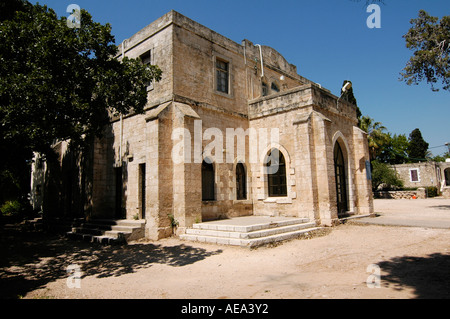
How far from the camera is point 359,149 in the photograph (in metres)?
13.4

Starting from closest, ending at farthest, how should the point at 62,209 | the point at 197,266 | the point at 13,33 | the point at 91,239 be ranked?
the point at 197,266, the point at 13,33, the point at 91,239, the point at 62,209

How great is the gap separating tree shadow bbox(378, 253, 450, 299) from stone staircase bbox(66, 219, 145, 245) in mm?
7066

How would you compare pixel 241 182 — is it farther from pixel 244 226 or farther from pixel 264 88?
pixel 264 88

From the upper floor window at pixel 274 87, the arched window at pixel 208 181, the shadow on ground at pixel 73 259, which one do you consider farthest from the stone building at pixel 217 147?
the shadow on ground at pixel 73 259

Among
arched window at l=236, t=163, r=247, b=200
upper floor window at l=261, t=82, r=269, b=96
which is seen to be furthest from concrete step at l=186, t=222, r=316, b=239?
upper floor window at l=261, t=82, r=269, b=96

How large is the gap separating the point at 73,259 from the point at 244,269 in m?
4.70

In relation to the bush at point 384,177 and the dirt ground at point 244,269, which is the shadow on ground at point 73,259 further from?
A: the bush at point 384,177

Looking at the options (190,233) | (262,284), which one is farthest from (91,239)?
(262,284)

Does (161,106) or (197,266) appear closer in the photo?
(197,266)

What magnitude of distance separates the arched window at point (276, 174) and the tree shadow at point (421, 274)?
19.4 ft

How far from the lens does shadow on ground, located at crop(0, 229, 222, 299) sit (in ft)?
19.1

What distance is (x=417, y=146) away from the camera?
4928 centimetres

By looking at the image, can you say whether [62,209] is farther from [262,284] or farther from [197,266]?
[262,284]

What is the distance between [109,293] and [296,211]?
776cm
